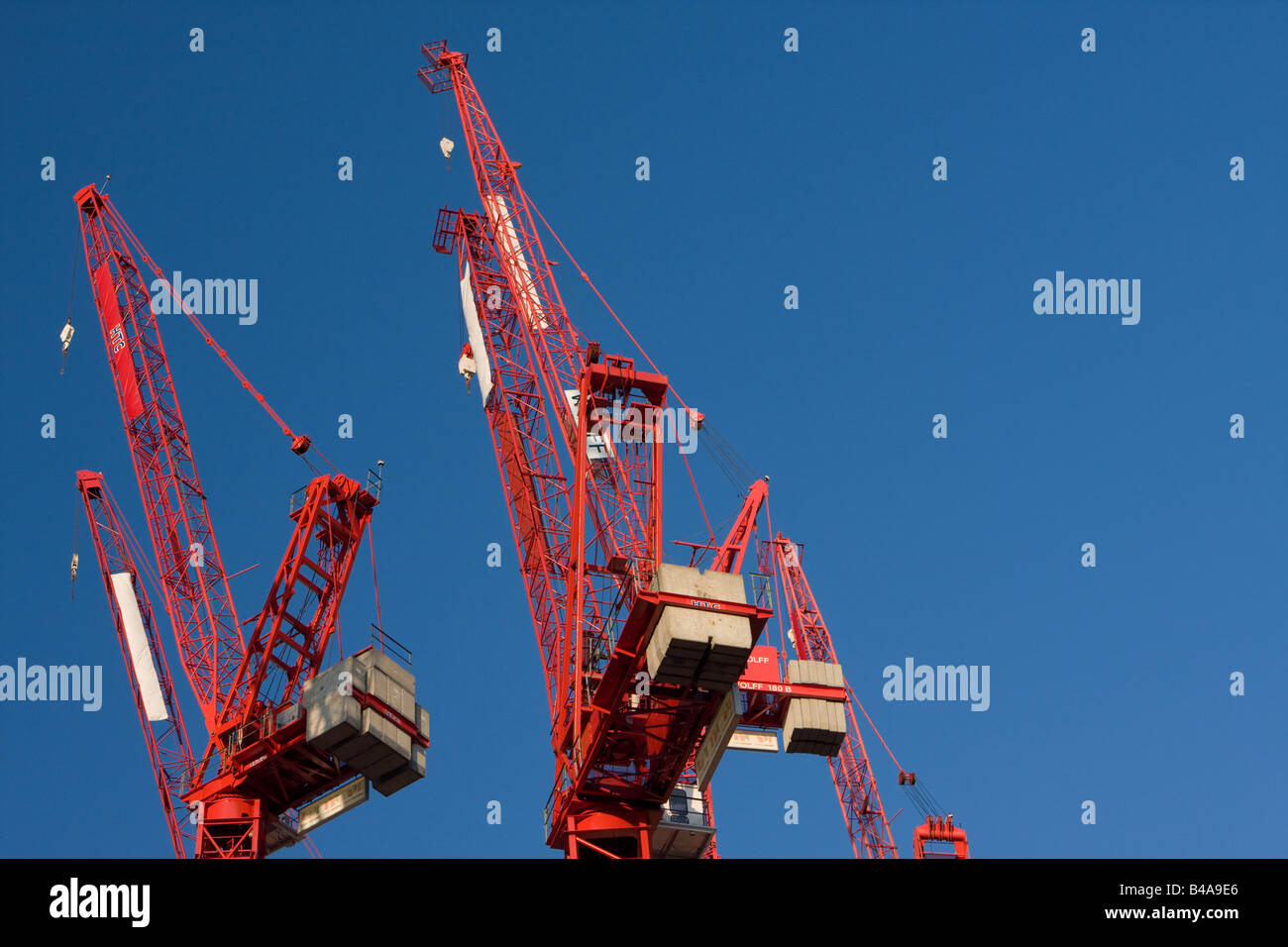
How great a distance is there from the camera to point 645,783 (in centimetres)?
8231

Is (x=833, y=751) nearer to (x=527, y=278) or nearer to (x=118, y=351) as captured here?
(x=527, y=278)

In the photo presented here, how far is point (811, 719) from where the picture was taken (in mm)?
93125

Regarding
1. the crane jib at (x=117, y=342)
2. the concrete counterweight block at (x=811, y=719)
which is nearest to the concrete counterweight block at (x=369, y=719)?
the concrete counterweight block at (x=811, y=719)

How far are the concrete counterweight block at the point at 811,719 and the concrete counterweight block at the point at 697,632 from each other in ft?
62.8

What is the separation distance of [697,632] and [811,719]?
22.2 meters

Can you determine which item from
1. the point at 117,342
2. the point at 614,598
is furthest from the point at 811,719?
the point at 117,342

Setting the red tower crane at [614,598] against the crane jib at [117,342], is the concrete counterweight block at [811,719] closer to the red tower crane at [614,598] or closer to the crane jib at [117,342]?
the red tower crane at [614,598]

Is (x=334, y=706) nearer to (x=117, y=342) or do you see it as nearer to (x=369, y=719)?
(x=369, y=719)

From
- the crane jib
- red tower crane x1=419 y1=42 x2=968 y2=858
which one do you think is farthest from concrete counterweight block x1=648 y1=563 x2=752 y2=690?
the crane jib

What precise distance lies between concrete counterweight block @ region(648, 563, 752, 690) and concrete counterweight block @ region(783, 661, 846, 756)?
19132mm

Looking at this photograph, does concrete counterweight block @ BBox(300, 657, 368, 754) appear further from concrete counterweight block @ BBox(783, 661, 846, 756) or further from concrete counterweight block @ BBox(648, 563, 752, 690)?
concrete counterweight block @ BBox(783, 661, 846, 756)
